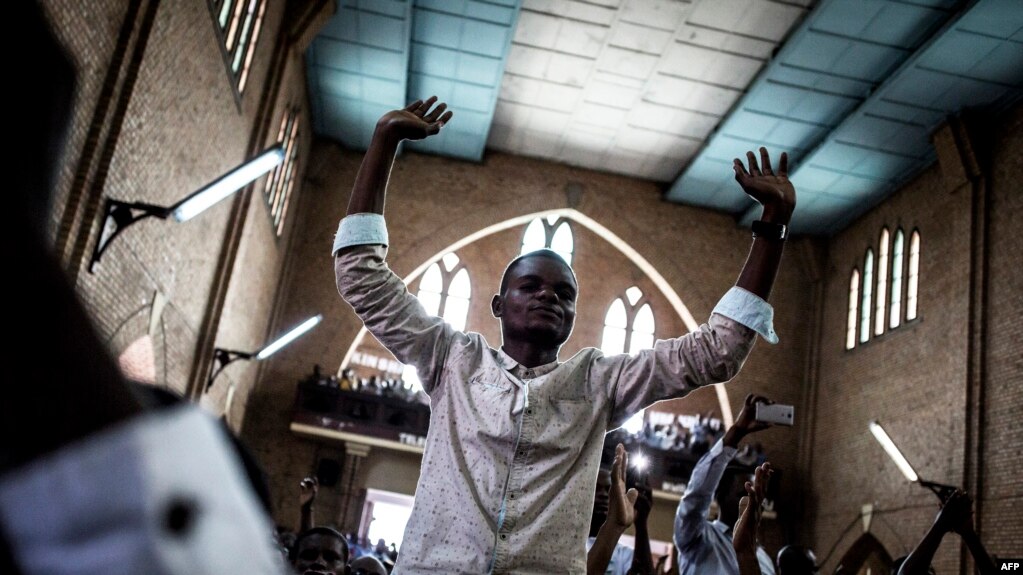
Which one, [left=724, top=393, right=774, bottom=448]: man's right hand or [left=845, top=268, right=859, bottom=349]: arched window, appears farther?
[left=845, top=268, right=859, bottom=349]: arched window

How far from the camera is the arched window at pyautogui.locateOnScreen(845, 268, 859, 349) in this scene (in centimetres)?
1795

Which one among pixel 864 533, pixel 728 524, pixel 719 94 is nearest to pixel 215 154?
pixel 728 524

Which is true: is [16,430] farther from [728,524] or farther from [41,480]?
[728,524]

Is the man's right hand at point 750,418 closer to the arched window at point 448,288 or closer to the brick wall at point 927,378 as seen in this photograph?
the brick wall at point 927,378

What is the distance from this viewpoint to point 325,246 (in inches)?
736

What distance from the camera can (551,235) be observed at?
803 inches

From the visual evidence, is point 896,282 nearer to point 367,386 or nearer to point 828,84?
point 828,84

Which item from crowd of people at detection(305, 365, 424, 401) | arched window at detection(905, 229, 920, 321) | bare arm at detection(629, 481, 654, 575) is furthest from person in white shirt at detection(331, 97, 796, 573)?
crowd of people at detection(305, 365, 424, 401)

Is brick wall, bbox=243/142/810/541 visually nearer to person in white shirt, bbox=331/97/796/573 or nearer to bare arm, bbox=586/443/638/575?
bare arm, bbox=586/443/638/575

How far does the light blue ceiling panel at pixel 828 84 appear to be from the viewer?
12.6m

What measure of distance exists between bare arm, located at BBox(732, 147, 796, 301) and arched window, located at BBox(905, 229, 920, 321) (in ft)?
48.7

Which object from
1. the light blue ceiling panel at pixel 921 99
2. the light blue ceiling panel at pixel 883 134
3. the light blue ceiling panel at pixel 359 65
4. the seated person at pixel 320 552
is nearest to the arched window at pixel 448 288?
the light blue ceiling panel at pixel 359 65

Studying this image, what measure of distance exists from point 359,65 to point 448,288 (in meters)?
6.06

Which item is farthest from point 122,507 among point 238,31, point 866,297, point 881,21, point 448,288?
point 448,288
